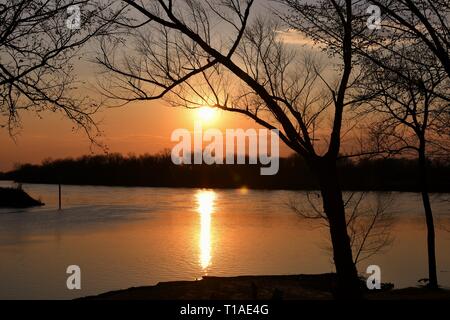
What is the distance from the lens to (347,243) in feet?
32.6

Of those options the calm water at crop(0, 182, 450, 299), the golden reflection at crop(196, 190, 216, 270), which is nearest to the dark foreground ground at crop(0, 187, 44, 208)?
the calm water at crop(0, 182, 450, 299)

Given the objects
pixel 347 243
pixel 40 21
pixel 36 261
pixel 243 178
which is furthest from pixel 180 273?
pixel 243 178

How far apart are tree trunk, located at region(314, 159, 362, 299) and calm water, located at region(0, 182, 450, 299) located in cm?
1789

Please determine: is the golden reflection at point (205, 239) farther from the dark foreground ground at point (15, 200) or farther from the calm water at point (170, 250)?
the dark foreground ground at point (15, 200)

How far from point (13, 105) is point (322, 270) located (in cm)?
2694

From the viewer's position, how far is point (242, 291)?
16969 mm

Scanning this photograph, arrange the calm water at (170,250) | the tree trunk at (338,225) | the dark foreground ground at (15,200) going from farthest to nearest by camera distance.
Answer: the dark foreground ground at (15,200) < the calm water at (170,250) < the tree trunk at (338,225)

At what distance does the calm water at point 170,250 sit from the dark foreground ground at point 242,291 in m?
8.92

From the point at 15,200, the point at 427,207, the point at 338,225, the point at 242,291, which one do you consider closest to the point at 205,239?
the point at 427,207

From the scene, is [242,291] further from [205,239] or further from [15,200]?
[15,200]

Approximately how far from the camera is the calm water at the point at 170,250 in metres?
30.5

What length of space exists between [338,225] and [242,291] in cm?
787

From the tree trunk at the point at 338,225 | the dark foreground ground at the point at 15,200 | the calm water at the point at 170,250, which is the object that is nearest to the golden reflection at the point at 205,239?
the calm water at the point at 170,250

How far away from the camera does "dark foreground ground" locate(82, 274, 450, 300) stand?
16.2m
